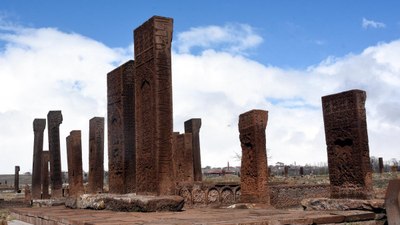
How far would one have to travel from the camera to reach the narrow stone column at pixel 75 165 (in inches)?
616

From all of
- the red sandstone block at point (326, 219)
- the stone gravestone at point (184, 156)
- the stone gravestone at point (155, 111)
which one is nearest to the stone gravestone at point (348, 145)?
the red sandstone block at point (326, 219)

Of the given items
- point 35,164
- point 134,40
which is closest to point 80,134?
point 35,164

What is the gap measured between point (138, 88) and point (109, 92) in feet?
6.41

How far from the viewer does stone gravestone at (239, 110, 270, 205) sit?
11102 millimetres

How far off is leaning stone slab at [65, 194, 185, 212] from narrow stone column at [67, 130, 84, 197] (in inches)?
305

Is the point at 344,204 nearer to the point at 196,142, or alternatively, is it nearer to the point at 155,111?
the point at 155,111

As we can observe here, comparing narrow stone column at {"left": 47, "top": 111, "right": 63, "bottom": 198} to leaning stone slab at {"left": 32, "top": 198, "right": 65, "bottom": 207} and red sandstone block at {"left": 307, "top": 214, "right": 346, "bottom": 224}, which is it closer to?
leaning stone slab at {"left": 32, "top": 198, "right": 65, "bottom": 207}

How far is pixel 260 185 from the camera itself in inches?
437

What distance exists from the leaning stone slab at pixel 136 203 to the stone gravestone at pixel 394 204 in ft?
9.66

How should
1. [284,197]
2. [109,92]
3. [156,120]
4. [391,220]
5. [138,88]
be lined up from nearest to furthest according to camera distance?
1. [391,220]
2. [156,120]
3. [138,88]
4. [109,92]
5. [284,197]

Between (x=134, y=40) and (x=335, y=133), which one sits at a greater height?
(x=134, y=40)

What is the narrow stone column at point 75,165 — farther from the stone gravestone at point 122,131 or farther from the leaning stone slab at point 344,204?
the leaning stone slab at point 344,204

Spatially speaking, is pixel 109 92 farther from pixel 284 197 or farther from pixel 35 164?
pixel 35 164

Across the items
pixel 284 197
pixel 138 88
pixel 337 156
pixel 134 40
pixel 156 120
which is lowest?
pixel 284 197
